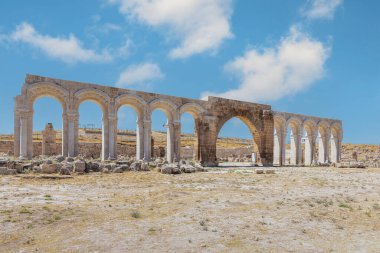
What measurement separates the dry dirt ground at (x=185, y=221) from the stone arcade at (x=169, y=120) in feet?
38.3

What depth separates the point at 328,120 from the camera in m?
39.6

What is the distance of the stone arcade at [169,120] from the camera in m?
21.6

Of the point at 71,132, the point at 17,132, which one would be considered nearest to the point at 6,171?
the point at 17,132

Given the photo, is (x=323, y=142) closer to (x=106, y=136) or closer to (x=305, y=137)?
(x=305, y=137)

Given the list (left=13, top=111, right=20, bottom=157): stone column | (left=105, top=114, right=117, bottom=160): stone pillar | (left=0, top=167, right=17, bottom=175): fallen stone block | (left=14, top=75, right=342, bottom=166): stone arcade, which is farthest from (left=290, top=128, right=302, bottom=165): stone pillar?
(left=0, top=167, right=17, bottom=175): fallen stone block

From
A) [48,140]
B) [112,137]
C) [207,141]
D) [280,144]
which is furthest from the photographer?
[280,144]

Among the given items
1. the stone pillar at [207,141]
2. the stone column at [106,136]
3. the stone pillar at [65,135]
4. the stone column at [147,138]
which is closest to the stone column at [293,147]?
the stone pillar at [207,141]

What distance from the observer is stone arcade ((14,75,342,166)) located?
2162cm

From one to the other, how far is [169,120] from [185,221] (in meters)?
20.8

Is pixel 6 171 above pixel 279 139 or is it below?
below

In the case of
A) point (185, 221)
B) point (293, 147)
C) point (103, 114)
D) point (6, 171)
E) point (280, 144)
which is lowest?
point (185, 221)

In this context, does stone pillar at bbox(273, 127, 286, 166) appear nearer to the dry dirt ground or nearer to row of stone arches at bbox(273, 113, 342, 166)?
row of stone arches at bbox(273, 113, 342, 166)

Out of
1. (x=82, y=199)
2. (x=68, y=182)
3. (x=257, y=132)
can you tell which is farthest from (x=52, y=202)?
(x=257, y=132)

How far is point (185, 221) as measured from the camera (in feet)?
23.1
